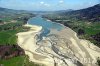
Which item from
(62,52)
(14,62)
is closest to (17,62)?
(14,62)

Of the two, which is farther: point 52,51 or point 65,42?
point 65,42

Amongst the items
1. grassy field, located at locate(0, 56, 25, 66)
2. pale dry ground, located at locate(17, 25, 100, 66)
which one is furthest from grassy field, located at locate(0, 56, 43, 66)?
pale dry ground, located at locate(17, 25, 100, 66)

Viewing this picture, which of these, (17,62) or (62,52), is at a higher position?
(17,62)

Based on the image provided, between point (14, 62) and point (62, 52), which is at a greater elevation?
point (14, 62)

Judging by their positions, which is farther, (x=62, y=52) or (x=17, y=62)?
(x=62, y=52)

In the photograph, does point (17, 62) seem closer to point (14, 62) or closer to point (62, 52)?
point (14, 62)

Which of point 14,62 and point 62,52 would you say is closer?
point 14,62

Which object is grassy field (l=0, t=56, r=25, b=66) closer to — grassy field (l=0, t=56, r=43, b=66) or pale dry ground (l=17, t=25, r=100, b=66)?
grassy field (l=0, t=56, r=43, b=66)

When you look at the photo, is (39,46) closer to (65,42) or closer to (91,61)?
(65,42)

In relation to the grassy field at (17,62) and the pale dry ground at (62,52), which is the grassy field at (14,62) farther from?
the pale dry ground at (62,52)

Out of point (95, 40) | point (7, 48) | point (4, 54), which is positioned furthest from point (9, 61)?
point (95, 40)

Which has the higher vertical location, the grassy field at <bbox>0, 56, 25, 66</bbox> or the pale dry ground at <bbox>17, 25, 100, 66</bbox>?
the grassy field at <bbox>0, 56, 25, 66</bbox>
